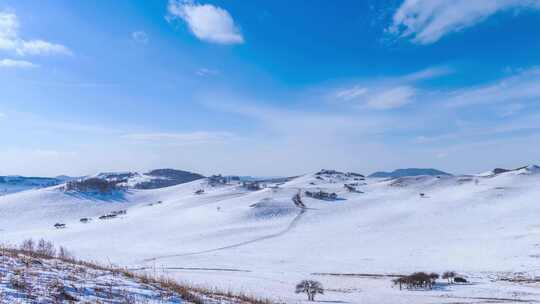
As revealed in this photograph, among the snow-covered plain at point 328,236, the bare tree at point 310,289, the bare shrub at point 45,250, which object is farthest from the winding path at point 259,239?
the bare tree at point 310,289

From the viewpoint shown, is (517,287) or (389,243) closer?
(517,287)

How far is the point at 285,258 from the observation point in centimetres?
5900

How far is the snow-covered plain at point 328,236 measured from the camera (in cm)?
3884

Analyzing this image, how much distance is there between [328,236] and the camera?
8050 centimetres

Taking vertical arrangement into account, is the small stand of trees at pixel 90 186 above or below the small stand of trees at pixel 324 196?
above

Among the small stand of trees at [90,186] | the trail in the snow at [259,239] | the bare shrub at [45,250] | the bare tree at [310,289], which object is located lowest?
the trail in the snow at [259,239]

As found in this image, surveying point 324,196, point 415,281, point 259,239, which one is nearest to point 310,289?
point 415,281

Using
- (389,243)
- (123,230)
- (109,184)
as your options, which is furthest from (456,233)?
(109,184)

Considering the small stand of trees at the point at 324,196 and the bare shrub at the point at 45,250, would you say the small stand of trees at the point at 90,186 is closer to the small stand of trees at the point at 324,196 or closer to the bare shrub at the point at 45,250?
the small stand of trees at the point at 324,196

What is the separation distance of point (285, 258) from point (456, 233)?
1490 inches

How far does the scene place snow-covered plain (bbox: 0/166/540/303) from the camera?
3884 cm

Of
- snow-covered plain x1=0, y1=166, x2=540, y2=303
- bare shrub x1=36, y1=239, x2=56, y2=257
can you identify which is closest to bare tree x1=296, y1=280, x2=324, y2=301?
snow-covered plain x1=0, y1=166, x2=540, y2=303

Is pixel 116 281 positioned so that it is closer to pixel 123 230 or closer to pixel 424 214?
pixel 123 230

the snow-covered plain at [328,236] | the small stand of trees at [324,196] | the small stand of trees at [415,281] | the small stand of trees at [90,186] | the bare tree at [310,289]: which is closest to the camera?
the bare tree at [310,289]
